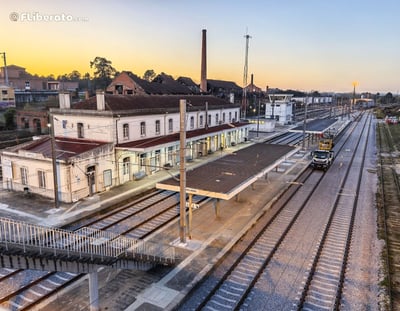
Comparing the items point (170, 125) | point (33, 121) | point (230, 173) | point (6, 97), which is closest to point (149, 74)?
point (6, 97)

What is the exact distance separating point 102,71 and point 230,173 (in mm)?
103560

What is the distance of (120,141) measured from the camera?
2823 cm

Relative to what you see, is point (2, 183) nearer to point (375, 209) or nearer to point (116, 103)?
point (116, 103)

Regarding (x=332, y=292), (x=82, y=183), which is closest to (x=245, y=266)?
(x=332, y=292)

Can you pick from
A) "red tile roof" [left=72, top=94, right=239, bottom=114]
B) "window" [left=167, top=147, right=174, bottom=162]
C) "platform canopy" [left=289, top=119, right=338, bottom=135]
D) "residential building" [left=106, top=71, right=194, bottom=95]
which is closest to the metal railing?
"red tile roof" [left=72, top=94, right=239, bottom=114]

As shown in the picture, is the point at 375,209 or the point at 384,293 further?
the point at 375,209

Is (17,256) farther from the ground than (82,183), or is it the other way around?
(17,256)

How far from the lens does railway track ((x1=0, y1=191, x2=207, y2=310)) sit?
1219 centimetres

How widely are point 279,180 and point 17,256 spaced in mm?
24356

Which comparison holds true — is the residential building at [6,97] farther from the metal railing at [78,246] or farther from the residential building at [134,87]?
the metal railing at [78,246]

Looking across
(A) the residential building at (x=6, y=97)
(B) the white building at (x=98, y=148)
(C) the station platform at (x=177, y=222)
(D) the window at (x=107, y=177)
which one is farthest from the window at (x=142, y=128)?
(A) the residential building at (x=6, y=97)

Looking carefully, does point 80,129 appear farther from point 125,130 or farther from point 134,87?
point 134,87

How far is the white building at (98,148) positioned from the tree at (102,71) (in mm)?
78202

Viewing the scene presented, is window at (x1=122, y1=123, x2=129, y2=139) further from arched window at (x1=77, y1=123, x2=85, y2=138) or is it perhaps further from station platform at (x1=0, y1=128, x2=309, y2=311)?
station platform at (x1=0, y1=128, x2=309, y2=311)
